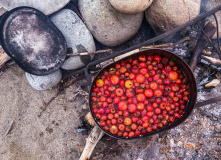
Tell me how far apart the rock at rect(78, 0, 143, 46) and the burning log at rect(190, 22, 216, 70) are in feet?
4.12

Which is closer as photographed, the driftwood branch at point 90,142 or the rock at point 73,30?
the driftwood branch at point 90,142

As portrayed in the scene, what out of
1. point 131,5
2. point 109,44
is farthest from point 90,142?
point 131,5

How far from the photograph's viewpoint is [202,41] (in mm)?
3275

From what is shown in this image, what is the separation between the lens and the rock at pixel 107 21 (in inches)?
136

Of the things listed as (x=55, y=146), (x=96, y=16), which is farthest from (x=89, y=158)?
(x=96, y=16)

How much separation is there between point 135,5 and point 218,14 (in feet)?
5.71

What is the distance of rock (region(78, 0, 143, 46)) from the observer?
346cm

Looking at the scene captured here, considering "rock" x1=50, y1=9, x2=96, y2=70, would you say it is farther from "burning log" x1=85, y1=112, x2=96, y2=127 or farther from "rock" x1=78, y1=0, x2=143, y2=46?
"burning log" x1=85, y1=112, x2=96, y2=127

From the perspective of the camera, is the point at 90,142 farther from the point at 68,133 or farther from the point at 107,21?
the point at 107,21

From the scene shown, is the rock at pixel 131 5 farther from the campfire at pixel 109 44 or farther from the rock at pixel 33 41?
the rock at pixel 33 41

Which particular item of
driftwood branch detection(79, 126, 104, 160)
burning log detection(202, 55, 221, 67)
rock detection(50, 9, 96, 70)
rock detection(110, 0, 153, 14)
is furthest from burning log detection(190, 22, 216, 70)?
driftwood branch detection(79, 126, 104, 160)

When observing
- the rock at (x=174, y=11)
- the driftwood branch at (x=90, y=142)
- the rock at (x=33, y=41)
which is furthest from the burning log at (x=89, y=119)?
the rock at (x=174, y=11)

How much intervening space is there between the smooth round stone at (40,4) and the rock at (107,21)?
0.49 metres

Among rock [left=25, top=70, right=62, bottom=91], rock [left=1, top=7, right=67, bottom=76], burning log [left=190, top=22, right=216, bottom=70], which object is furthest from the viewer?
rock [left=25, top=70, right=62, bottom=91]
